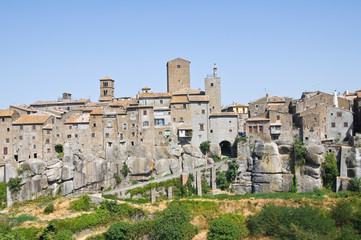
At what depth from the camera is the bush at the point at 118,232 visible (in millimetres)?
47312

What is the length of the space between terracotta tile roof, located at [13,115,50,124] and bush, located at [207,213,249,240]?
32985 millimetres

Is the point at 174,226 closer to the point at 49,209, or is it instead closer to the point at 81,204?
the point at 81,204

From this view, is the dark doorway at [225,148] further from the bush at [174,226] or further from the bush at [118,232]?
the bush at [118,232]

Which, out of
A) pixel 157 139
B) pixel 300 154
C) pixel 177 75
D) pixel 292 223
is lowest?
pixel 292 223

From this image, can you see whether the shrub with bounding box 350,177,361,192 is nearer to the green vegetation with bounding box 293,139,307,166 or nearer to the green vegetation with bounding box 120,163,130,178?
the green vegetation with bounding box 293,139,307,166

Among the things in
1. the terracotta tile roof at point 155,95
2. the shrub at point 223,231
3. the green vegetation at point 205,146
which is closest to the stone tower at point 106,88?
the terracotta tile roof at point 155,95

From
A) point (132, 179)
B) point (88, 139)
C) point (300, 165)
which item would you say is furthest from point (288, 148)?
point (88, 139)

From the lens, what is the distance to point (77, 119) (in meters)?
64.0

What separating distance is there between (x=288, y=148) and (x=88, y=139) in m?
31.4

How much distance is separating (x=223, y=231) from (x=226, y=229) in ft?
1.40

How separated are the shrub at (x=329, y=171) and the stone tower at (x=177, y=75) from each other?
27.9 meters

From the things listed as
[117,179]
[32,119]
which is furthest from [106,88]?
[117,179]

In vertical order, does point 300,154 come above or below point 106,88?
below

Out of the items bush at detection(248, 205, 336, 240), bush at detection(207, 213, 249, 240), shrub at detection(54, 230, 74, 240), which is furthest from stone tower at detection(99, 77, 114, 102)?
bush at detection(248, 205, 336, 240)
